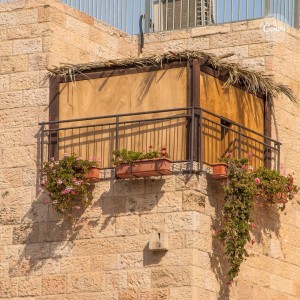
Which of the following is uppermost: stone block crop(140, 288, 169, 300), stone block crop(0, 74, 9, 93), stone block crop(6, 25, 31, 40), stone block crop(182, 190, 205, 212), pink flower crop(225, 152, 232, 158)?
stone block crop(6, 25, 31, 40)

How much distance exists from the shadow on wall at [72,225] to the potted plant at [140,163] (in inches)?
10.1

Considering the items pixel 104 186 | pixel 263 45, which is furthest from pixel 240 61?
pixel 104 186

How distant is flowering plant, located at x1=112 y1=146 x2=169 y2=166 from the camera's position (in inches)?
792

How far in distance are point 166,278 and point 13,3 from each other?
5.36 metres

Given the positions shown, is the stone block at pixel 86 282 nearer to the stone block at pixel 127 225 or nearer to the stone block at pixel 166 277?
the stone block at pixel 127 225

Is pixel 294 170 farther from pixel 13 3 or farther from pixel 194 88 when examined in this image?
pixel 13 3

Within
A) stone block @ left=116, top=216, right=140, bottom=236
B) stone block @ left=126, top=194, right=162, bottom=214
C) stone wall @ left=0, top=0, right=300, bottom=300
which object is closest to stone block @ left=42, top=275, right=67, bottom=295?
stone wall @ left=0, top=0, right=300, bottom=300

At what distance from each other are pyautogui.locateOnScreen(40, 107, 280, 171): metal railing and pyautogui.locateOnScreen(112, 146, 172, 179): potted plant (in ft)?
1.43

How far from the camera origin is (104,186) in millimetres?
20719

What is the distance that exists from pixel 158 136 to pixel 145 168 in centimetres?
92

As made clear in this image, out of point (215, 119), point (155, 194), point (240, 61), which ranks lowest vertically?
point (155, 194)

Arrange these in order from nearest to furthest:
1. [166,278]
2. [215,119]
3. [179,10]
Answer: [166,278]
[215,119]
[179,10]

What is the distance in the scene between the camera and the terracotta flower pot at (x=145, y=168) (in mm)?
19969

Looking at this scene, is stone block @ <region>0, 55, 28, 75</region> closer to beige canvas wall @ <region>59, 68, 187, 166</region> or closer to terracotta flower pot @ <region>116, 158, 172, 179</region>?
beige canvas wall @ <region>59, 68, 187, 166</region>
